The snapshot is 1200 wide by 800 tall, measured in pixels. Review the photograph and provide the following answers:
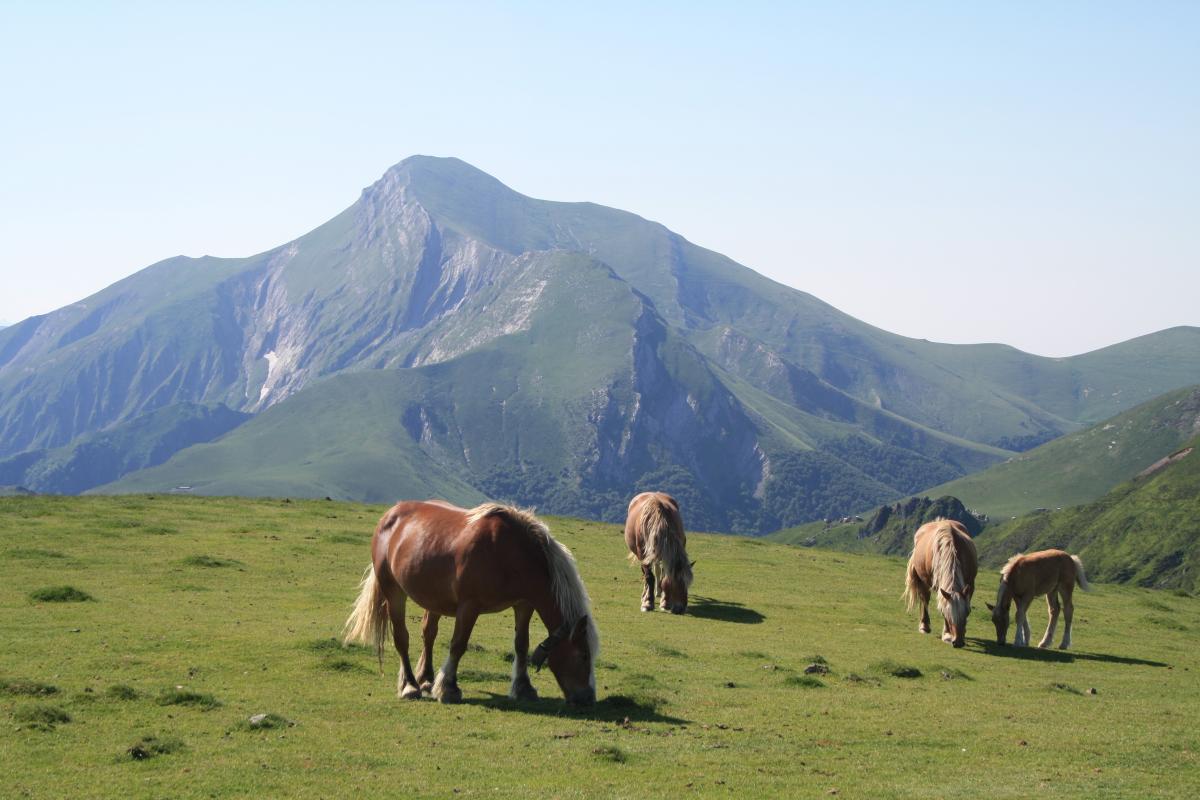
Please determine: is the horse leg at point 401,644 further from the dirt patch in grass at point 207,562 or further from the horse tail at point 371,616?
the dirt patch in grass at point 207,562

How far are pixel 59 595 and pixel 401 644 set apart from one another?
1201cm

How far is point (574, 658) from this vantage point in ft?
63.5

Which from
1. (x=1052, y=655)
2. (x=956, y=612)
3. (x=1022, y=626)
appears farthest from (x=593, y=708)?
(x=1022, y=626)

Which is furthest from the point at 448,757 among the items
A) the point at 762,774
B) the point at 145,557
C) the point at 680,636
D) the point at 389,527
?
the point at 145,557

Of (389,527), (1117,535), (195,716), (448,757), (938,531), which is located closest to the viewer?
(448,757)

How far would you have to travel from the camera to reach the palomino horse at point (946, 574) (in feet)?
101

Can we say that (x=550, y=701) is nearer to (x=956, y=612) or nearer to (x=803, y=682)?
(x=803, y=682)

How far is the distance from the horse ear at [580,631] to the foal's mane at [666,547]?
13.8 meters

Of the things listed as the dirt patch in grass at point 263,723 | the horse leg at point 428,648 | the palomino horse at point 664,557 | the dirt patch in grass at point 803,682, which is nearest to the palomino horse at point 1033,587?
the palomino horse at point 664,557

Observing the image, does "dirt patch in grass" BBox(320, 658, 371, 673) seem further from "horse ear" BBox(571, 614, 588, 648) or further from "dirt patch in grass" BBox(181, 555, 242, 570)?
"dirt patch in grass" BBox(181, 555, 242, 570)

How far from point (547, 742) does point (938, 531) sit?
1852cm

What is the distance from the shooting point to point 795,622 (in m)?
33.6

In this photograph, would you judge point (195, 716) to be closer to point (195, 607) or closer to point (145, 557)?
point (195, 607)

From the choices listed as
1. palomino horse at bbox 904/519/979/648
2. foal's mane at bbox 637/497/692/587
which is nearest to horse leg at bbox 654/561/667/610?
foal's mane at bbox 637/497/692/587
